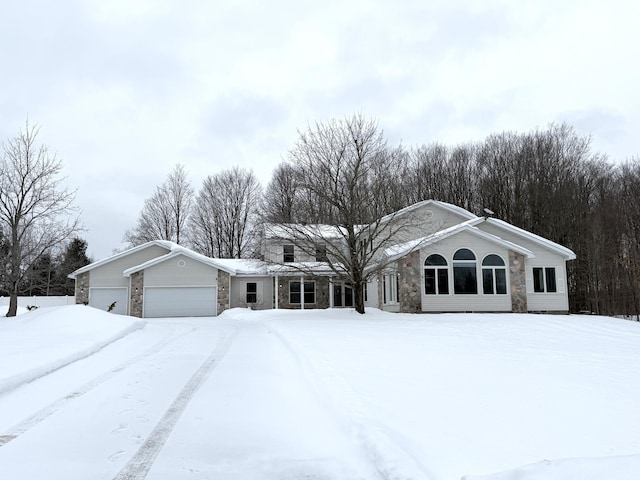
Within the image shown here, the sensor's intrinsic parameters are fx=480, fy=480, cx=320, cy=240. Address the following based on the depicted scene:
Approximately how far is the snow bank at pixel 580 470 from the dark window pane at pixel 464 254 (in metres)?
19.5

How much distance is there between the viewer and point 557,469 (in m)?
2.98

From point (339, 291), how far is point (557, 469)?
86.8ft

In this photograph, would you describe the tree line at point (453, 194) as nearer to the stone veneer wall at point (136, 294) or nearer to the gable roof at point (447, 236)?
the gable roof at point (447, 236)

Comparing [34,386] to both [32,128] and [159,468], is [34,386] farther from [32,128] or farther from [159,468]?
[32,128]

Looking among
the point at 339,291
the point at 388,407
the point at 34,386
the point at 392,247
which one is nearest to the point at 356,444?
the point at 388,407

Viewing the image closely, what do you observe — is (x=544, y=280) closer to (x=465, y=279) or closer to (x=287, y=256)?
(x=465, y=279)

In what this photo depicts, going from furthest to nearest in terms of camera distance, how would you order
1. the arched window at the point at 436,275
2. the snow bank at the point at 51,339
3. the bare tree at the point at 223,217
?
the bare tree at the point at 223,217 → the arched window at the point at 436,275 → the snow bank at the point at 51,339

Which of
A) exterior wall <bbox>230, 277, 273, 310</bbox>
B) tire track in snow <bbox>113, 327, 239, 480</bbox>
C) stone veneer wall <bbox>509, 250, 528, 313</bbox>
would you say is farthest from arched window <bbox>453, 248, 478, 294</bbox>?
tire track in snow <bbox>113, 327, 239, 480</bbox>

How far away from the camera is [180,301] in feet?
93.4

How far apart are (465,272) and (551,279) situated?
16.2 feet

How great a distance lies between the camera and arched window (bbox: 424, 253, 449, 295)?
21.9 metres

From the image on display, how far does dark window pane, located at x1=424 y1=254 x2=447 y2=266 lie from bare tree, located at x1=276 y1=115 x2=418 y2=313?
239 centimetres

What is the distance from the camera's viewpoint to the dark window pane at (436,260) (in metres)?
22.0

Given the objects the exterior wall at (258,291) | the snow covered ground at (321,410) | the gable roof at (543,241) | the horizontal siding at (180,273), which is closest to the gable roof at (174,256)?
the horizontal siding at (180,273)
